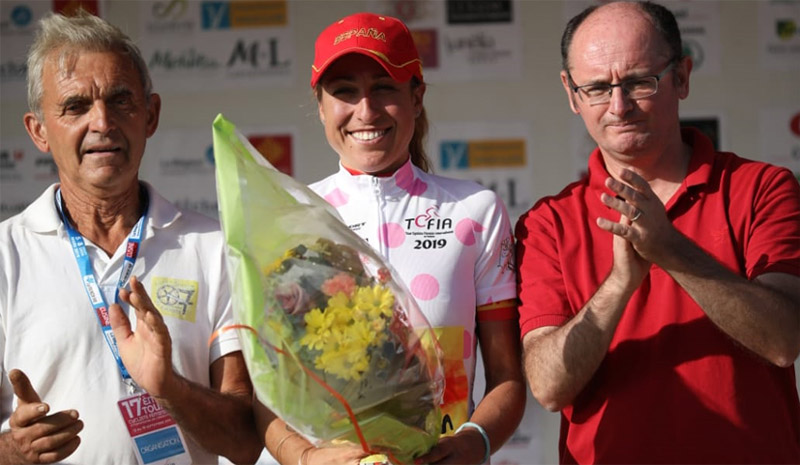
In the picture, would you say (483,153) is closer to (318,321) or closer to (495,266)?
(495,266)

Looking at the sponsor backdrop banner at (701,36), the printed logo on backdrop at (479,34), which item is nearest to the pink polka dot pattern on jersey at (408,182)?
the printed logo on backdrop at (479,34)

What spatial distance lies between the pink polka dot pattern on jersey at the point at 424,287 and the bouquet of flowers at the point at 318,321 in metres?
0.30

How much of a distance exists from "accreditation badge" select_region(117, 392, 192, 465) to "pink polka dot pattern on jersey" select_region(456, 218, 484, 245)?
0.75 metres

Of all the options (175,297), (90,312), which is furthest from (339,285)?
(90,312)

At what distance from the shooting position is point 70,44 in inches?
90.8

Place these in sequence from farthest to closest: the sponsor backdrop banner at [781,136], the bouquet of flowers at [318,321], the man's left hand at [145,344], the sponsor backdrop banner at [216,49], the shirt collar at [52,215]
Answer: the sponsor backdrop banner at [216,49]
the sponsor backdrop banner at [781,136]
the shirt collar at [52,215]
the man's left hand at [145,344]
the bouquet of flowers at [318,321]

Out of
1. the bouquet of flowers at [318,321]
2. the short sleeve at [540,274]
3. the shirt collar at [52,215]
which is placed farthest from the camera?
the shirt collar at [52,215]

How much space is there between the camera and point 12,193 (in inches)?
176

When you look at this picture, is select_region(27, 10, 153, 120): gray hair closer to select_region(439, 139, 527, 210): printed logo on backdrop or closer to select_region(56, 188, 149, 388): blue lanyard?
select_region(56, 188, 149, 388): blue lanyard

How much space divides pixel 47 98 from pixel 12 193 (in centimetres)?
234

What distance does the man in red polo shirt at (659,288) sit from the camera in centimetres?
187

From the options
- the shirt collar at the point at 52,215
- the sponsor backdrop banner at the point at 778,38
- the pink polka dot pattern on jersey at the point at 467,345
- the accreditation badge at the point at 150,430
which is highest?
the sponsor backdrop banner at the point at 778,38

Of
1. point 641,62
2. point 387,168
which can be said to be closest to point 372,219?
point 387,168

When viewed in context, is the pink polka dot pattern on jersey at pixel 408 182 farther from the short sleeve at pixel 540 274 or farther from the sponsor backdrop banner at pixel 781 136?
the sponsor backdrop banner at pixel 781 136
